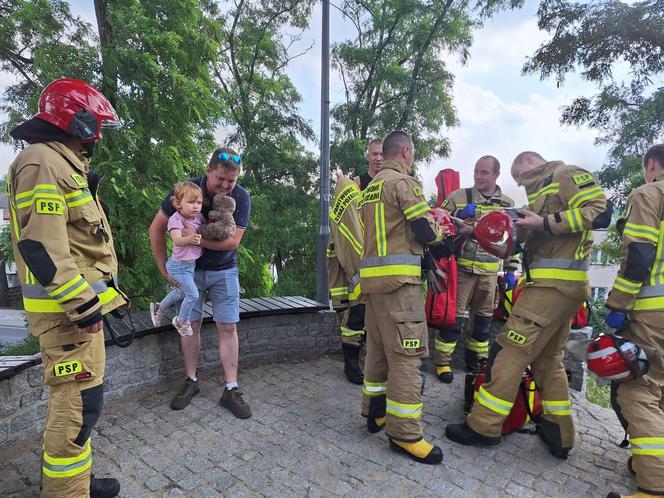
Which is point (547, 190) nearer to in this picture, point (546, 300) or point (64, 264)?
point (546, 300)

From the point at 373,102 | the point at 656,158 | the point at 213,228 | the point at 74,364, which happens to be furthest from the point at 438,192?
A: the point at 373,102

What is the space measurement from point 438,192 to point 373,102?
8618 mm

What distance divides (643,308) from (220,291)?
3.15 metres

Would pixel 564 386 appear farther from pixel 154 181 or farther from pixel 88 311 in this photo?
pixel 154 181

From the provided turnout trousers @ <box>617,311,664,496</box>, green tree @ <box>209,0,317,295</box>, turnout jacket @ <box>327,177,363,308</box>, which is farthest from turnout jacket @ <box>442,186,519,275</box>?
green tree @ <box>209,0,317,295</box>

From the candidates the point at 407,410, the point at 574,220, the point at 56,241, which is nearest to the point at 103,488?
the point at 56,241

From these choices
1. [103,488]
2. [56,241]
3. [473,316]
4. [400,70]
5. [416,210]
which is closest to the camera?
[56,241]

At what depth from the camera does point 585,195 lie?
8.96 ft

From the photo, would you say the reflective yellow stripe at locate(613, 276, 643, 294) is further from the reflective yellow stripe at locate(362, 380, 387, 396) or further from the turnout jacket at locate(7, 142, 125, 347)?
the turnout jacket at locate(7, 142, 125, 347)

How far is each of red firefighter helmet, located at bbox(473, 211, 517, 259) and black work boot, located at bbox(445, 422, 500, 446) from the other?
1.36 m

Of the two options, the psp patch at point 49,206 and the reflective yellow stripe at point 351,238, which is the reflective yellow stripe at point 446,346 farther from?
the psp patch at point 49,206

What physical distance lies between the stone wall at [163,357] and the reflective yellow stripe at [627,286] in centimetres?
303

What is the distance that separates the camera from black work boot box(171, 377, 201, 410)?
11.4 ft

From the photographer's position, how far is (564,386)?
2992 mm
